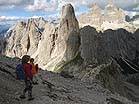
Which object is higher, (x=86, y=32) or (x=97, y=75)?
(x=86, y=32)

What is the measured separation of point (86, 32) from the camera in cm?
18288

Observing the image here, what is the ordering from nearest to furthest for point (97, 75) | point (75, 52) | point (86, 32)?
point (97, 75)
point (86, 32)
point (75, 52)

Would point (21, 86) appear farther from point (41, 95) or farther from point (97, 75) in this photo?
point (97, 75)

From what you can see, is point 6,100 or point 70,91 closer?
point 6,100

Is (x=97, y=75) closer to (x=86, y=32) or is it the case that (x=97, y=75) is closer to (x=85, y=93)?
(x=85, y=93)

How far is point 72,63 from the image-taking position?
185750 mm

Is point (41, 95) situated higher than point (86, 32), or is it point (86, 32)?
point (86, 32)

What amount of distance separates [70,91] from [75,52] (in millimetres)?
162034

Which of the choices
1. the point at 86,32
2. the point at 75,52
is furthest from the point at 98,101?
the point at 75,52

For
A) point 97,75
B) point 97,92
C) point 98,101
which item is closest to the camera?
point 98,101

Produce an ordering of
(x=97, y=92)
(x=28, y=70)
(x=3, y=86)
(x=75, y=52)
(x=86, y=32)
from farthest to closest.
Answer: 1. (x=75, y=52)
2. (x=86, y=32)
3. (x=97, y=92)
4. (x=3, y=86)
5. (x=28, y=70)

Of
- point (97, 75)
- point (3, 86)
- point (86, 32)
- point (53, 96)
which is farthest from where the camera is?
point (86, 32)

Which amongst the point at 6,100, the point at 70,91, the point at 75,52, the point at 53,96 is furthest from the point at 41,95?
the point at 75,52

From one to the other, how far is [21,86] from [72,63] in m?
156
